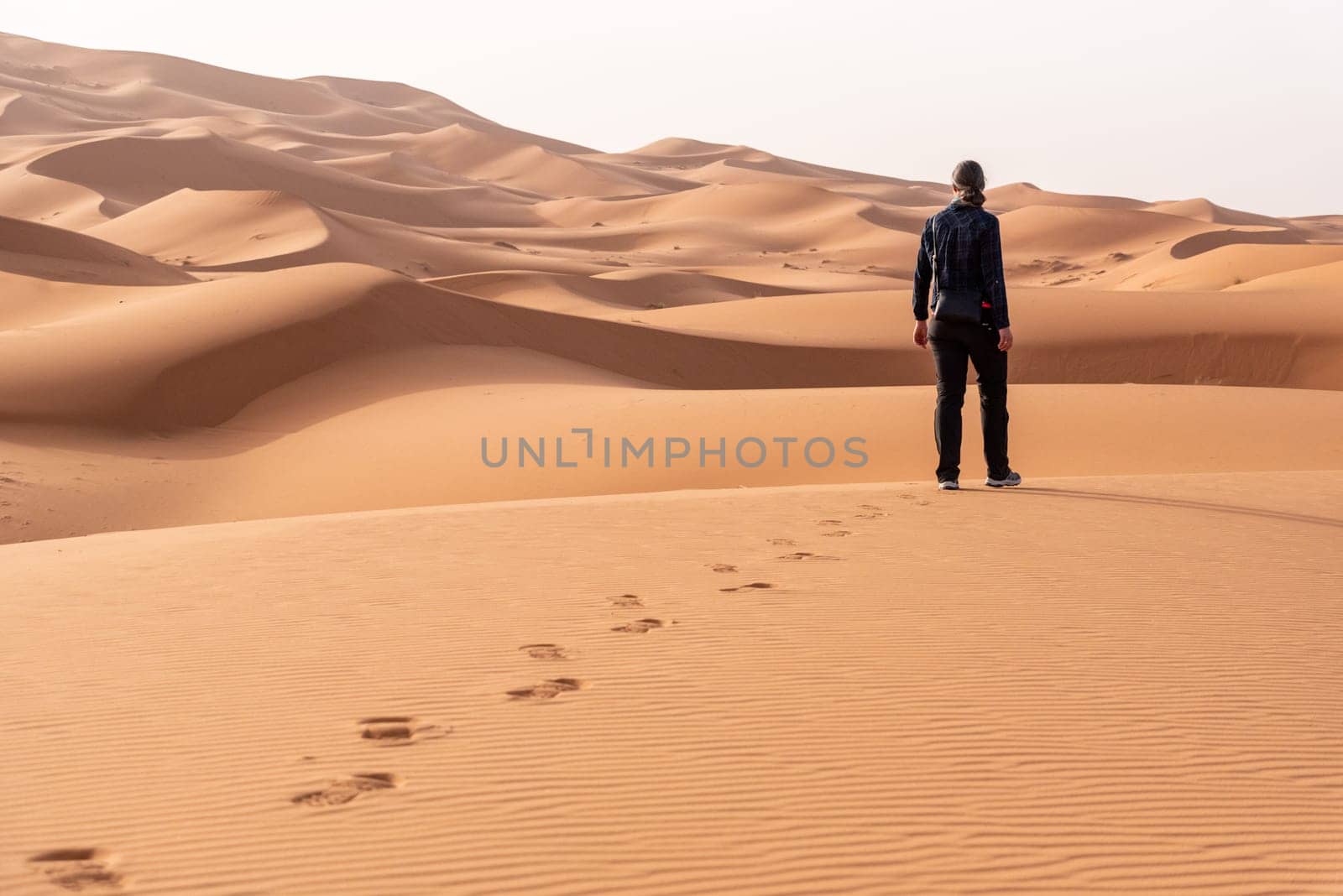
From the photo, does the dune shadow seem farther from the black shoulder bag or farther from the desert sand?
the black shoulder bag

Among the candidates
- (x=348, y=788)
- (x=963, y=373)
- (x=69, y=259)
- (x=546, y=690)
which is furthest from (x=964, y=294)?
(x=69, y=259)

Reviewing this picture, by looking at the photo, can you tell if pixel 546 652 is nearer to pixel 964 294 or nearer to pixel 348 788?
pixel 348 788

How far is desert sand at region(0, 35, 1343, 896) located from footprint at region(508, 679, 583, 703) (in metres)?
0.02

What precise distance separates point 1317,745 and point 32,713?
408cm

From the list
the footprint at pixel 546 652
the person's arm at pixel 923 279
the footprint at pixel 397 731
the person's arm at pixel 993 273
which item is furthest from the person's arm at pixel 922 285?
the footprint at pixel 397 731

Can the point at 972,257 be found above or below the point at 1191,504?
above

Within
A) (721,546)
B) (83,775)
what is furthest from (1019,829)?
(721,546)

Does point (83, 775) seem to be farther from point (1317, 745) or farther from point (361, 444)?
point (361, 444)

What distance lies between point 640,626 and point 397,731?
1473 mm

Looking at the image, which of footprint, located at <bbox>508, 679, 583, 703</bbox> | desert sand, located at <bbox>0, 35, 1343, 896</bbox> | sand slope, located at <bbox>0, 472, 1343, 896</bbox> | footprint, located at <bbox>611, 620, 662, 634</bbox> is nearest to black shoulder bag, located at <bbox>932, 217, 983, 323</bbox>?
desert sand, located at <bbox>0, 35, 1343, 896</bbox>

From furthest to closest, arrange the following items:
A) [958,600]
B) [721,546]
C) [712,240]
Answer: [712,240] < [721,546] < [958,600]

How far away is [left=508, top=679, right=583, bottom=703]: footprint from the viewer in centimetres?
422

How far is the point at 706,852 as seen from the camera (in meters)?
3.05

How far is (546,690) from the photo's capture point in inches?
169
